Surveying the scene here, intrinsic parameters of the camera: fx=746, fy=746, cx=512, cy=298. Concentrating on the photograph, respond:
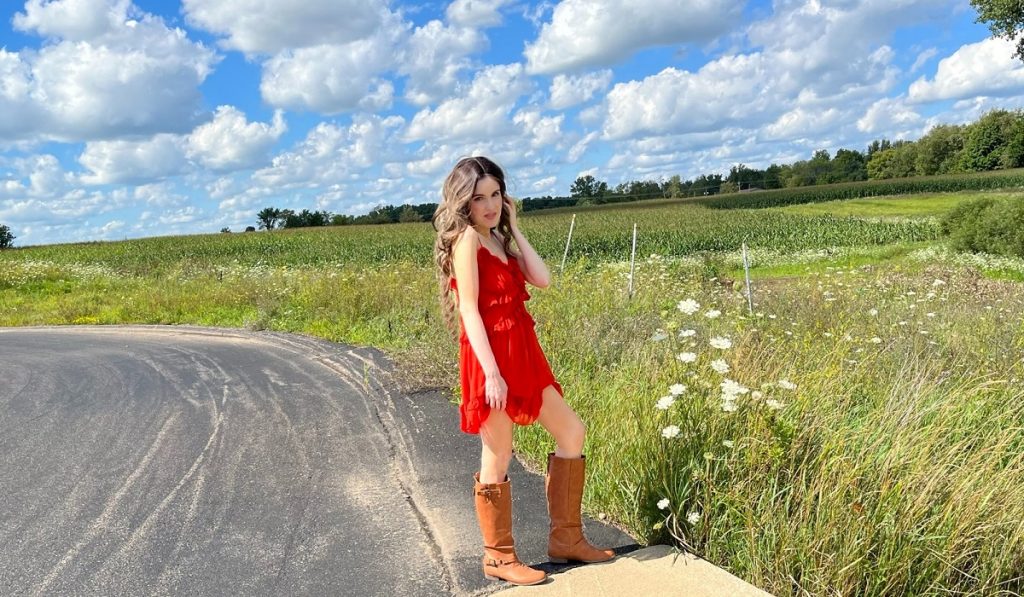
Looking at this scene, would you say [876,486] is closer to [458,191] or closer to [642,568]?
[642,568]

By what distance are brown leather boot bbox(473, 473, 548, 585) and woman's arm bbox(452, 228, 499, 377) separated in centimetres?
61

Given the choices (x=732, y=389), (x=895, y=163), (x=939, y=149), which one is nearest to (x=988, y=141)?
(x=939, y=149)

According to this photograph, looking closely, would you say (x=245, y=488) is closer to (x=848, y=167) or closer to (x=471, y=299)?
(x=471, y=299)

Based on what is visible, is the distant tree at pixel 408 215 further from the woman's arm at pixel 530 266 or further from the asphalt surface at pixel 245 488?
the woman's arm at pixel 530 266

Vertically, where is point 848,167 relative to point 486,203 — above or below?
above

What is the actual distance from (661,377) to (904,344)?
295 centimetres

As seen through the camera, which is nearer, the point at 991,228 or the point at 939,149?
the point at 991,228

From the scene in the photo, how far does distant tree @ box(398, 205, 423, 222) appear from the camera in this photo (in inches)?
2282

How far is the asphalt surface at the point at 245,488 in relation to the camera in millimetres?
3641

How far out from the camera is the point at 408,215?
59344mm

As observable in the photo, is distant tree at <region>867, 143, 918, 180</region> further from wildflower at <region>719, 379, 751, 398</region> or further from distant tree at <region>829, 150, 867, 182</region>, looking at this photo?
wildflower at <region>719, 379, 751, 398</region>

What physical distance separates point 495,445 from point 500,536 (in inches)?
16.9

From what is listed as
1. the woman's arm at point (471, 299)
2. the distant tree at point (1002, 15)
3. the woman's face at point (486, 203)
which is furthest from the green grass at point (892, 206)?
the woman's arm at point (471, 299)

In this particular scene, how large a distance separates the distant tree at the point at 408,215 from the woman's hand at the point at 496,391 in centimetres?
5412
